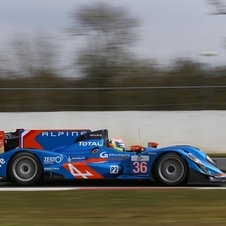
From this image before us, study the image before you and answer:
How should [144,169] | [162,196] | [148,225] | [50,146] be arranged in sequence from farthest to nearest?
[50,146], [144,169], [162,196], [148,225]

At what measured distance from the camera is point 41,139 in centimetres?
988

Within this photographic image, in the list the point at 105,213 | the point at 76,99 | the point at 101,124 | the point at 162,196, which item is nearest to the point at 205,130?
the point at 101,124

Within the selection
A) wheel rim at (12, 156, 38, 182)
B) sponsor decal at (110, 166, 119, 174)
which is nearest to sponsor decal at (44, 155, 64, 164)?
wheel rim at (12, 156, 38, 182)

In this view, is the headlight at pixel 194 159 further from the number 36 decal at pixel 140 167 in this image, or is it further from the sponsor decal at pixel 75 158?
the sponsor decal at pixel 75 158

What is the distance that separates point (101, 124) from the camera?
1989 cm

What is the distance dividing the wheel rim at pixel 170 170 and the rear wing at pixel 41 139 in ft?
5.19

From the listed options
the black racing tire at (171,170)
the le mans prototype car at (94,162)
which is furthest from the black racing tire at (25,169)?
the black racing tire at (171,170)

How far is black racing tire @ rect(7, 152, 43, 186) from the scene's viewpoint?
943 centimetres

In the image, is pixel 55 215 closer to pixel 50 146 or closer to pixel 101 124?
pixel 50 146

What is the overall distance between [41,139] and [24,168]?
2.18ft

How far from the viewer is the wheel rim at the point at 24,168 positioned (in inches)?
372

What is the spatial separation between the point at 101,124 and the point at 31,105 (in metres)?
2.75

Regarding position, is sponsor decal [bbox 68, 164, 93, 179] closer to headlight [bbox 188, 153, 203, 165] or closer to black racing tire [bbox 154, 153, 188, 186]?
black racing tire [bbox 154, 153, 188, 186]

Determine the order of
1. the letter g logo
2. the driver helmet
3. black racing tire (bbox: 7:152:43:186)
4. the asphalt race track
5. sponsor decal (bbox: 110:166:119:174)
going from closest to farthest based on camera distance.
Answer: the asphalt race track < sponsor decal (bbox: 110:166:119:174) < the letter g logo < black racing tire (bbox: 7:152:43:186) < the driver helmet
